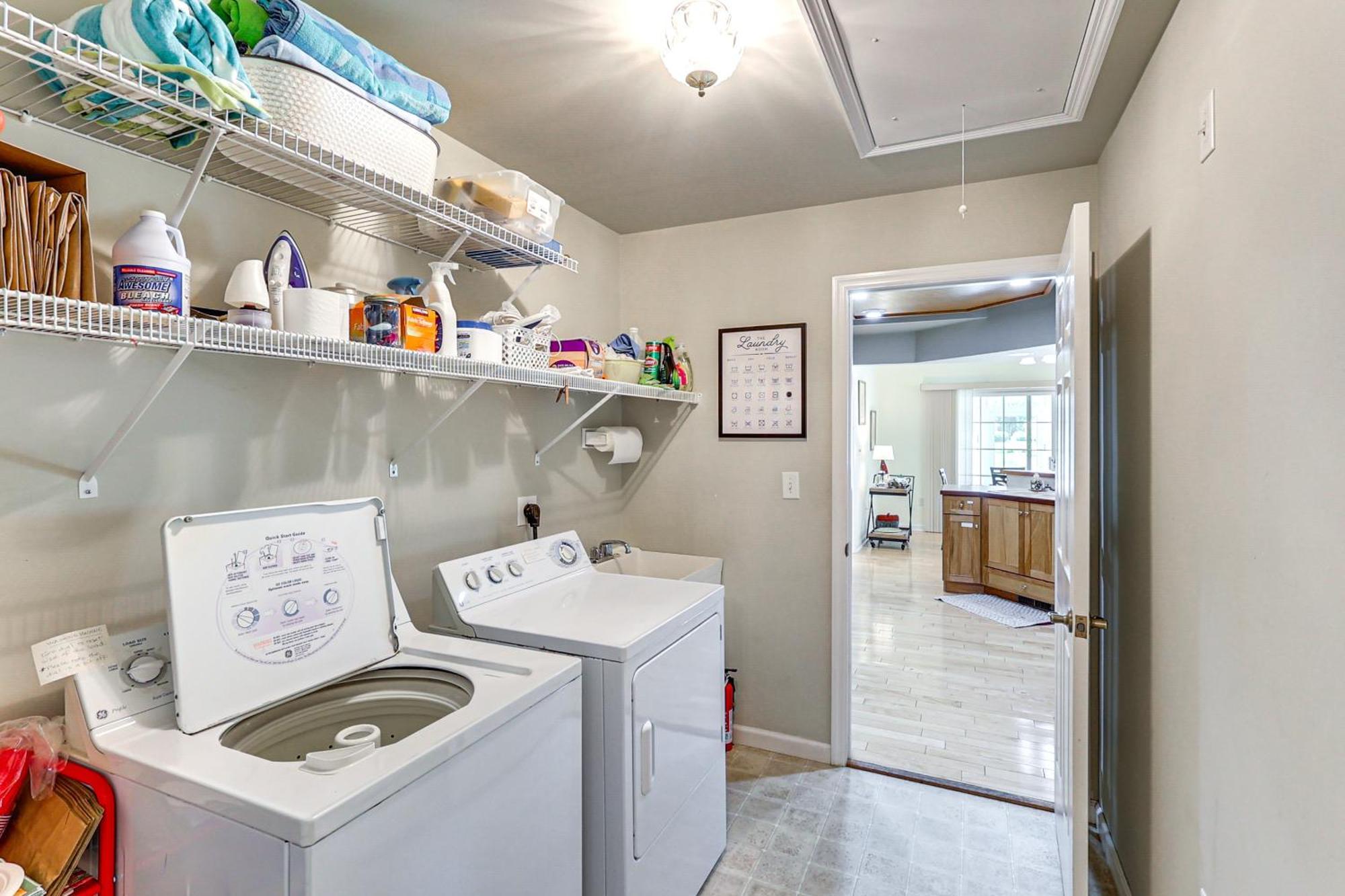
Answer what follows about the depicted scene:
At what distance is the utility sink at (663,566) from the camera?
8.80ft

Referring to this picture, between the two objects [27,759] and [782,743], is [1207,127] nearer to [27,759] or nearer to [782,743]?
[27,759]

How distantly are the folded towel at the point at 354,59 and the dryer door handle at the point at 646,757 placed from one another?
153 cm

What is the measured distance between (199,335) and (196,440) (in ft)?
1.45

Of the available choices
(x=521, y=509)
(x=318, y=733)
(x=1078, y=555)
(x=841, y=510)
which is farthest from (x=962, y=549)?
(x=318, y=733)

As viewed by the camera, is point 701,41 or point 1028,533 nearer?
point 701,41

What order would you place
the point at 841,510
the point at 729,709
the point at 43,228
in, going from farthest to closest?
1. the point at 729,709
2. the point at 841,510
3. the point at 43,228

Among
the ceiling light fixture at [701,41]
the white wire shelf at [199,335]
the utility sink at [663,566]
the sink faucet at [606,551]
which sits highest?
the ceiling light fixture at [701,41]

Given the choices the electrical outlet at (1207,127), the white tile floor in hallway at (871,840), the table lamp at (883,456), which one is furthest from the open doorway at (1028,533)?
the table lamp at (883,456)

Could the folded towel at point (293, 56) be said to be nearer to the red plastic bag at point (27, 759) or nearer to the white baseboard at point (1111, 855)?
the red plastic bag at point (27, 759)

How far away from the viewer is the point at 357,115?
1.28 metres

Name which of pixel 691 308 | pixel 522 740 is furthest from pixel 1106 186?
pixel 522 740

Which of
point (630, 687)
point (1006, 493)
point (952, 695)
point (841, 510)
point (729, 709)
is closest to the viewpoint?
point (630, 687)

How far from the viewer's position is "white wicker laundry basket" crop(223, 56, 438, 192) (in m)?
1.17

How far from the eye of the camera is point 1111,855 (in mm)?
2049
